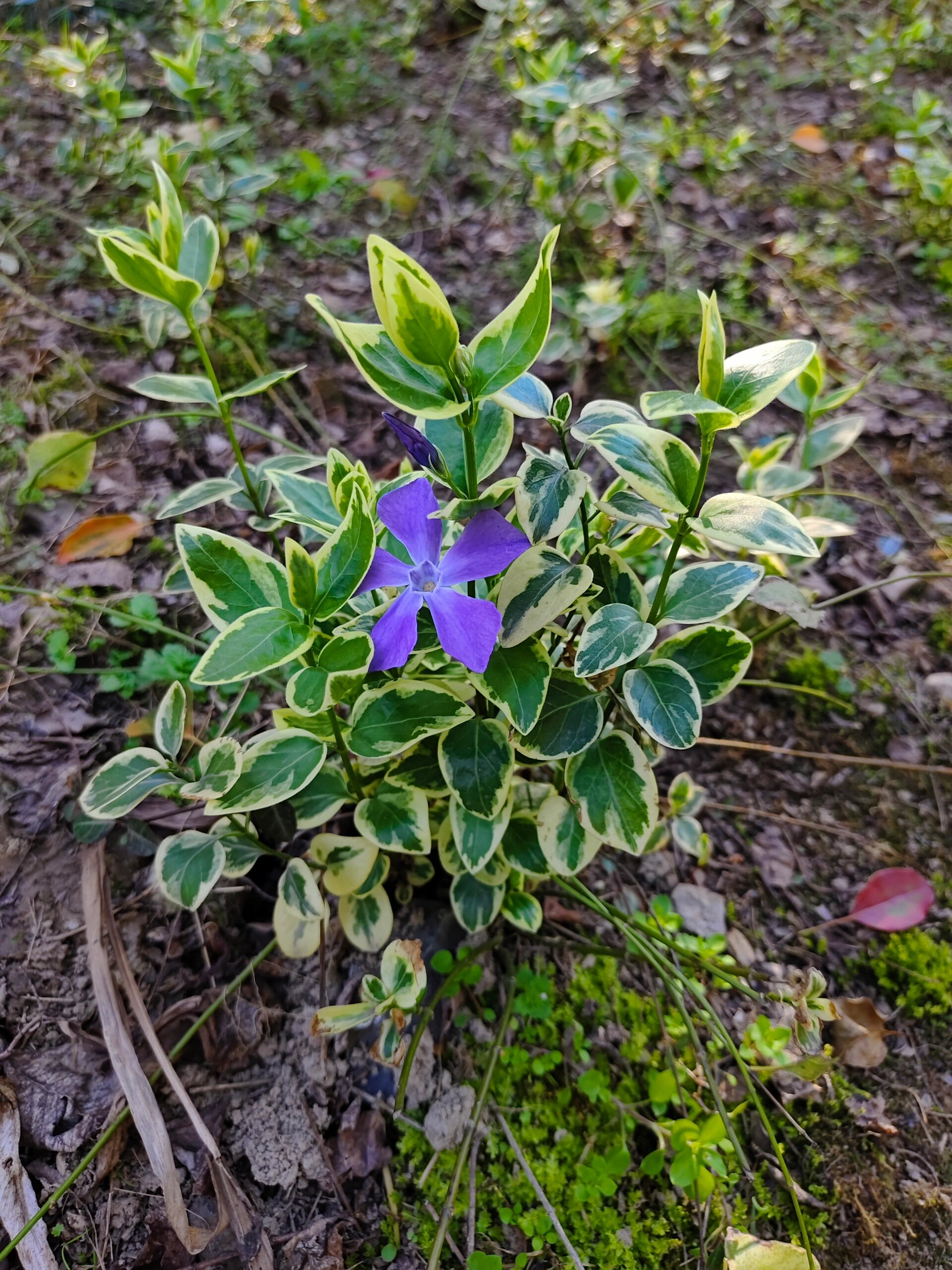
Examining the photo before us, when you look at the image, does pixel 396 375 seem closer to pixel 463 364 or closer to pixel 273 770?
pixel 463 364

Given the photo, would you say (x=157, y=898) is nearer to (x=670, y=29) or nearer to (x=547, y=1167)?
(x=547, y=1167)

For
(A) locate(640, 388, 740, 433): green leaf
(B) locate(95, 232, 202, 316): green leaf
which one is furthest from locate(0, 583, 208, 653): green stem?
(A) locate(640, 388, 740, 433): green leaf

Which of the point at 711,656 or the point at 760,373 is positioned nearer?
the point at 760,373

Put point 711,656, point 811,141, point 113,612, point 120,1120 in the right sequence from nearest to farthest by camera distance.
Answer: point 711,656
point 120,1120
point 113,612
point 811,141

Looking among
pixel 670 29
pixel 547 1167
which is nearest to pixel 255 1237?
pixel 547 1167

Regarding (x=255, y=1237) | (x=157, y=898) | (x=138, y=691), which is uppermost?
(x=138, y=691)

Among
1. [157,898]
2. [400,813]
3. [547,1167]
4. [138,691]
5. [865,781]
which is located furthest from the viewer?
[865,781]

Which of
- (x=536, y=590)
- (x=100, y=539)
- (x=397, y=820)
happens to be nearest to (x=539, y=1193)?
(x=397, y=820)
